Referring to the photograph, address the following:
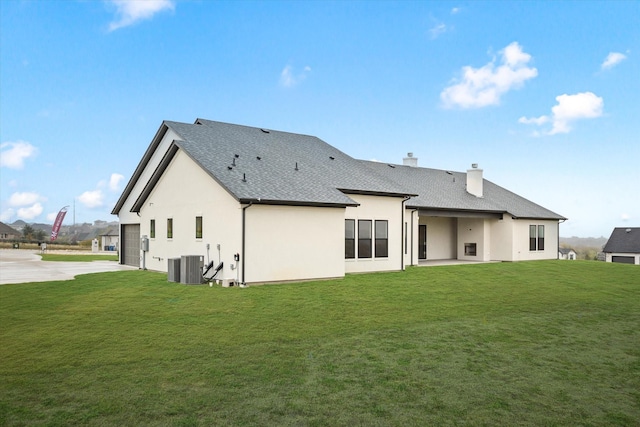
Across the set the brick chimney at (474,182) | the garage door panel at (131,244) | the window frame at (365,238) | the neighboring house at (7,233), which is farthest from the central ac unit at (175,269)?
the neighboring house at (7,233)

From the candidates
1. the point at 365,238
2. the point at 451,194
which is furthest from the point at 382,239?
the point at 451,194

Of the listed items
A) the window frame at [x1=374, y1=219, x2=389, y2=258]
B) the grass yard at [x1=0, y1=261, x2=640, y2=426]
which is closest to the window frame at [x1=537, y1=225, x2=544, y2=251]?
the window frame at [x1=374, y1=219, x2=389, y2=258]

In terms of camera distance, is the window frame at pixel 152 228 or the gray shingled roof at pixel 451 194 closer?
the window frame at pixel 152 228

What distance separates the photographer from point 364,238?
762 inches

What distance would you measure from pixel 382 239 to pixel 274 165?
5.55 metres

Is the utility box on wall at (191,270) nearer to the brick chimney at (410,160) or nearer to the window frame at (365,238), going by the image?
the window frame at (365,238)

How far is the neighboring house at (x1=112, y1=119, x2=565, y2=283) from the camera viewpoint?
15.7 meters

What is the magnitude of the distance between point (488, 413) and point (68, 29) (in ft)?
71.6

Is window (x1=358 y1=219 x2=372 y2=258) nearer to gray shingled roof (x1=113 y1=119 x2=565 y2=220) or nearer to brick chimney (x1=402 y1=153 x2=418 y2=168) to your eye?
gray shingled roof (x1=113 y1=119 x2=565 y2=220)

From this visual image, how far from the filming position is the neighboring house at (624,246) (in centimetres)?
4059

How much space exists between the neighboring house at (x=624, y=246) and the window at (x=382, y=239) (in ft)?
103

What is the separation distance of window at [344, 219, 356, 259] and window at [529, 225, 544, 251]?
14766 millimetres

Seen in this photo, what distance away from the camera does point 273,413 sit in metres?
4.91

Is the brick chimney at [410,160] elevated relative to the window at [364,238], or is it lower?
elevated
